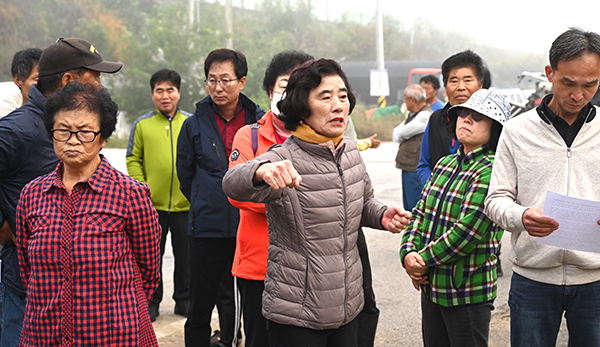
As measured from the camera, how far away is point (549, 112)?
2777mm

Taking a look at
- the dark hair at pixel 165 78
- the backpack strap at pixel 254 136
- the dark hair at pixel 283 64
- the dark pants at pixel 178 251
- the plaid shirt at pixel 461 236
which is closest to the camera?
the plaid shirt at pixel 461 236

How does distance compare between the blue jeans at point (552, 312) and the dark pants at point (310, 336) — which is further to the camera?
the blue jeans at point (552, 312)

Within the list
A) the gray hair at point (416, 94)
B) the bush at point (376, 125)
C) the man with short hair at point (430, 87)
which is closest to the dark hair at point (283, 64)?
the gray hair at point (416, 94)

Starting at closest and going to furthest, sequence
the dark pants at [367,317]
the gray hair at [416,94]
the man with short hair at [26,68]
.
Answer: the dark pants at [367,317] → the man with short hair at [26,68] → the gray hair at [416,94]

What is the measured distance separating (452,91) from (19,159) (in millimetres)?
2823

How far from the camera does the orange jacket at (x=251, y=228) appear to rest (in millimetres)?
3109

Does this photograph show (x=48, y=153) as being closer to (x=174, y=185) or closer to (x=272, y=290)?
(x=272, y=290)

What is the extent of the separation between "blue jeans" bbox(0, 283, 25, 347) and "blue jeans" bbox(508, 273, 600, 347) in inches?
94.6

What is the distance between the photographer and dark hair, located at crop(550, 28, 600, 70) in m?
2.62

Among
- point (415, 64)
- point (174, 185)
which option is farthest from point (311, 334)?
point (415, 64)

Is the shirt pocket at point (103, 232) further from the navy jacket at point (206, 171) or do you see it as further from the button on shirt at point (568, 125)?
the button on shirt at point (568, 125)

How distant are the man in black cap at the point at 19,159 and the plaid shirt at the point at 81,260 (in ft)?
1.14

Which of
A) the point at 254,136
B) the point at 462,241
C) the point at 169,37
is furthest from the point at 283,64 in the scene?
the point at 169,37

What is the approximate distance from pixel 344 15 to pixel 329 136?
65.7m
